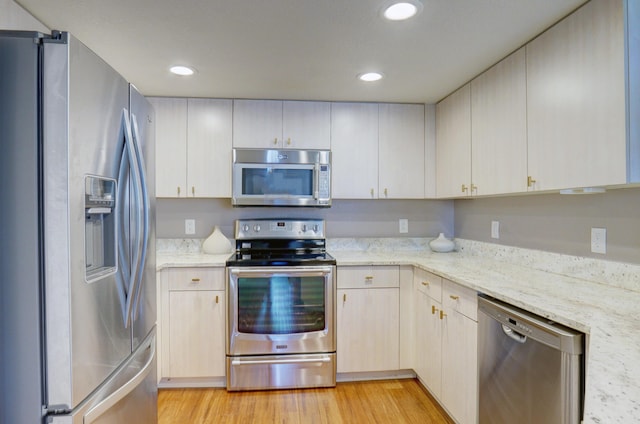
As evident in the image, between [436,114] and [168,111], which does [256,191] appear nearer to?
[168,111]

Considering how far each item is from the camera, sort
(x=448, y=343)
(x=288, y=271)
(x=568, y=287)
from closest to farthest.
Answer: (x=568, y=287)
(x=448, y=343)
(x=288, y=271)

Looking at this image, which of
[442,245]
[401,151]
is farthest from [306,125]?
[442,245]

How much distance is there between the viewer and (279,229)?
2.85 metres

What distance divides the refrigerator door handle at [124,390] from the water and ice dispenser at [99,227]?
41 centimetres

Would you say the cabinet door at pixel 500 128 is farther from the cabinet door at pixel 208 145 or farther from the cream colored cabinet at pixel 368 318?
the cabinet door at pixel 208 145

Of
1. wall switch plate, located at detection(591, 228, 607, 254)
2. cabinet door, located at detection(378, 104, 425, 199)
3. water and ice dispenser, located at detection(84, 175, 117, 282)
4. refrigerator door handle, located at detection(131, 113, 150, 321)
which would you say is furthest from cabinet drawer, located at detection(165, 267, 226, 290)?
wall switch plate, located at detection(591, 228, 607, 254)

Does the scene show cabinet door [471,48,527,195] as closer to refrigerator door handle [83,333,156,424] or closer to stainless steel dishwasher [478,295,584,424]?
stainless steel dishwasher [478,295,584,424]

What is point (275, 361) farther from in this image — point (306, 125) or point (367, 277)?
point (306, 125)

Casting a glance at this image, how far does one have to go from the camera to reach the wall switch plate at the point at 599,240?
5.44 feet

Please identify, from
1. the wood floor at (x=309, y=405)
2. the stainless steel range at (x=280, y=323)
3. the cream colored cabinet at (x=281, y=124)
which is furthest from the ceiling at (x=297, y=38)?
the wood floor at (x=309, y=405)

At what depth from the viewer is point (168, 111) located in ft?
8.81

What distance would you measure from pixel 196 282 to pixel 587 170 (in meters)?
2.32

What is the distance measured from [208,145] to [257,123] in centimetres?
43

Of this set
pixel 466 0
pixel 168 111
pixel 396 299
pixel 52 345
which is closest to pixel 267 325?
pixel 396 299
